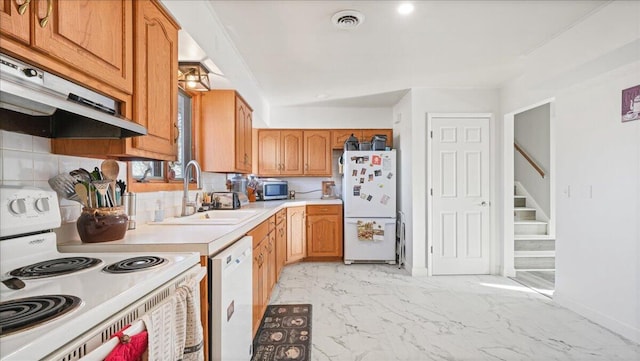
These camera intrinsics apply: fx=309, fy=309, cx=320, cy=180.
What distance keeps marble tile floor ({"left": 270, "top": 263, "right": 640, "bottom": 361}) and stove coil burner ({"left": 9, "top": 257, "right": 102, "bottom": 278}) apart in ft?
5.14

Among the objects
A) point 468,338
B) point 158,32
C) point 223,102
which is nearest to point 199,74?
point 223,102

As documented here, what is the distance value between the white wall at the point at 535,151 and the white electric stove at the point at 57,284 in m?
5.39

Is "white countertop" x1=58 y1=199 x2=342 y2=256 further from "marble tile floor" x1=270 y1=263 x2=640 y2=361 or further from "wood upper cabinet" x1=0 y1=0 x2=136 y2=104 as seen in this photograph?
"marble tile floor" x1=270 y1=263 x2=640 y2=361

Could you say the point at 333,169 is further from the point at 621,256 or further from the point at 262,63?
the point at 621,256

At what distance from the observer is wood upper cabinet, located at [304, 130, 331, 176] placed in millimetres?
4844

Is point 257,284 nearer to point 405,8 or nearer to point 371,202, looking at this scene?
point 405,8

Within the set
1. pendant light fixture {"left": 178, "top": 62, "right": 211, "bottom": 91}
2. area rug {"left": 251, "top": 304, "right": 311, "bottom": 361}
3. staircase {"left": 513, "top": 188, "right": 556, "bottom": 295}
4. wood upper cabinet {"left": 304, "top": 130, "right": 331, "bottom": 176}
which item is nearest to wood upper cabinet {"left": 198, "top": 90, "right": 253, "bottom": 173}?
pendant light fixture {"left": 178, "top": 62, "right": 211, "bottom": 91}

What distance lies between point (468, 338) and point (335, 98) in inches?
128

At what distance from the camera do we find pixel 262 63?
3104 millimetres

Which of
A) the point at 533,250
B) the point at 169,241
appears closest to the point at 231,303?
the point at 169,241

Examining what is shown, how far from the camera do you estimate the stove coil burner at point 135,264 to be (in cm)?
98

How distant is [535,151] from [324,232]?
3720 millimetres

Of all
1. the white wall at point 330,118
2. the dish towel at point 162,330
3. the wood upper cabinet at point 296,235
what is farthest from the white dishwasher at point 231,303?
the white wall at point 330,118

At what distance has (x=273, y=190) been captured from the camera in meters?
4.76
